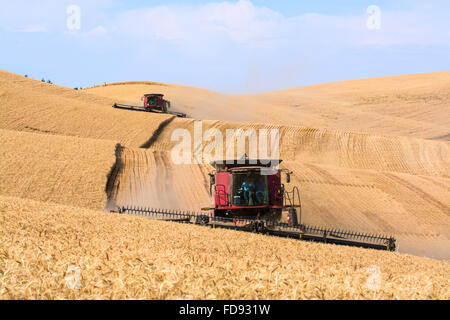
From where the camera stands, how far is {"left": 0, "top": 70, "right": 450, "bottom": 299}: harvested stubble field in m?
4.65

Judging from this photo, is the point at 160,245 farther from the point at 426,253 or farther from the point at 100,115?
the point at 100,115

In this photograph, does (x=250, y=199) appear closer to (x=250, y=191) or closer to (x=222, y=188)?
(x=250, y=191)

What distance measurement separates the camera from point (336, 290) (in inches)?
175

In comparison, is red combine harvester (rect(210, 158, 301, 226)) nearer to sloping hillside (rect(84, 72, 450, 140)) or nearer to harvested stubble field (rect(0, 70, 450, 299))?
harvested stubble field (rect(0, 70, 450, 299))

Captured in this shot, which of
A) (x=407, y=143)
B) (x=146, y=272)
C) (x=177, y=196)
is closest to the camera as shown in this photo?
(x=146, y=272)

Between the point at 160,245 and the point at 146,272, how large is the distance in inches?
143

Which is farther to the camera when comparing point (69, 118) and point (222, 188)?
point (69, 118)

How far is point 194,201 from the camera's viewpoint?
21219mm

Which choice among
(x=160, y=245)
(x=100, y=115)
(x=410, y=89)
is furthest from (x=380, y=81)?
(x=160, y=245)

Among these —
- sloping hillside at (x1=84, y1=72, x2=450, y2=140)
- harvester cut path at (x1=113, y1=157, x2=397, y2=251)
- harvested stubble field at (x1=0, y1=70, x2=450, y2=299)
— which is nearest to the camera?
harvested stubble field at (x1=0, y1=70, x2=450, y2=299)

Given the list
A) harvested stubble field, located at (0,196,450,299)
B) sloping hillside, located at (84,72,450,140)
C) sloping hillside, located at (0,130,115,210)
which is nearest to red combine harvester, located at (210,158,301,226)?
sloping hillside, located at (0,130,115,210)

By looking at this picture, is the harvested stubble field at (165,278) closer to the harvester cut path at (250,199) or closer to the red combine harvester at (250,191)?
the harvester cut path at (250,199)

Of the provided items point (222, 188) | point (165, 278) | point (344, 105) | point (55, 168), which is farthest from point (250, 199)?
point (344, 105)

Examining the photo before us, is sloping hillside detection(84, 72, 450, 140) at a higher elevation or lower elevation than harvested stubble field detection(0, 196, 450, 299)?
higher
